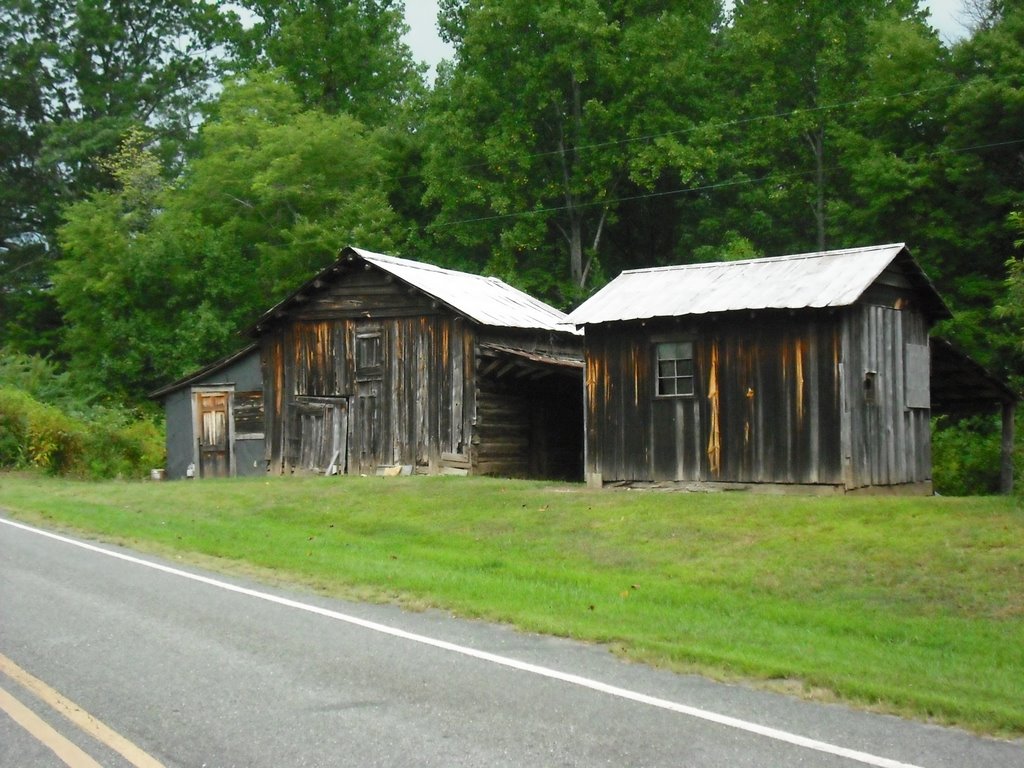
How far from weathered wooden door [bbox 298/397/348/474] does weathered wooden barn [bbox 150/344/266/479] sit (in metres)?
1.97

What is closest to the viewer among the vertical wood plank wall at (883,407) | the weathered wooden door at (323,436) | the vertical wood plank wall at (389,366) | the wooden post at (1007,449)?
the vertical wood plank wall at (883,407)

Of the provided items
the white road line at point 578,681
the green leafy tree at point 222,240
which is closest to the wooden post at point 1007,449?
the white road line at point 578,681

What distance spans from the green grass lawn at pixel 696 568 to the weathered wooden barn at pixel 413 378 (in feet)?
20.4

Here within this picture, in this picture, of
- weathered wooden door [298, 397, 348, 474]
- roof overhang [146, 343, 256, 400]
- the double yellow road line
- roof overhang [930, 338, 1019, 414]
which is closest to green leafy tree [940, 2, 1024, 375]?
roof overhang [930, 338, 1019, 414]

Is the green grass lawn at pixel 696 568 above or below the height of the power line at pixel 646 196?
below

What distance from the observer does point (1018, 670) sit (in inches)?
386

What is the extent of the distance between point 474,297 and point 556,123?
1716 cm

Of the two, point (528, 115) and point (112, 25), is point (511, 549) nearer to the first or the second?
point (528, 115)

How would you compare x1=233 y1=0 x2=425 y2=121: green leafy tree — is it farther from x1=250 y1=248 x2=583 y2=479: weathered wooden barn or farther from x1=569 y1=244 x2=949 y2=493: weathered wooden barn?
x1=569 y1=244 x2=949 y2=493: weathered wooden barn

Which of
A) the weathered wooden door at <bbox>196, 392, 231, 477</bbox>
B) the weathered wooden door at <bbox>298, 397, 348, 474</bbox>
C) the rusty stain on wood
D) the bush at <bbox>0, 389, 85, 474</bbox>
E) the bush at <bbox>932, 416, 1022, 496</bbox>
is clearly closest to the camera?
the rusty stain on wood

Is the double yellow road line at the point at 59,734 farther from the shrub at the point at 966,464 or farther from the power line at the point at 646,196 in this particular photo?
the power line at the point at 646,196

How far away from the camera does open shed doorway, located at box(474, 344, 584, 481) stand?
99.3ft

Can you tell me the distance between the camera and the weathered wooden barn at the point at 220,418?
114 ft

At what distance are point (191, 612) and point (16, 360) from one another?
128 ft
